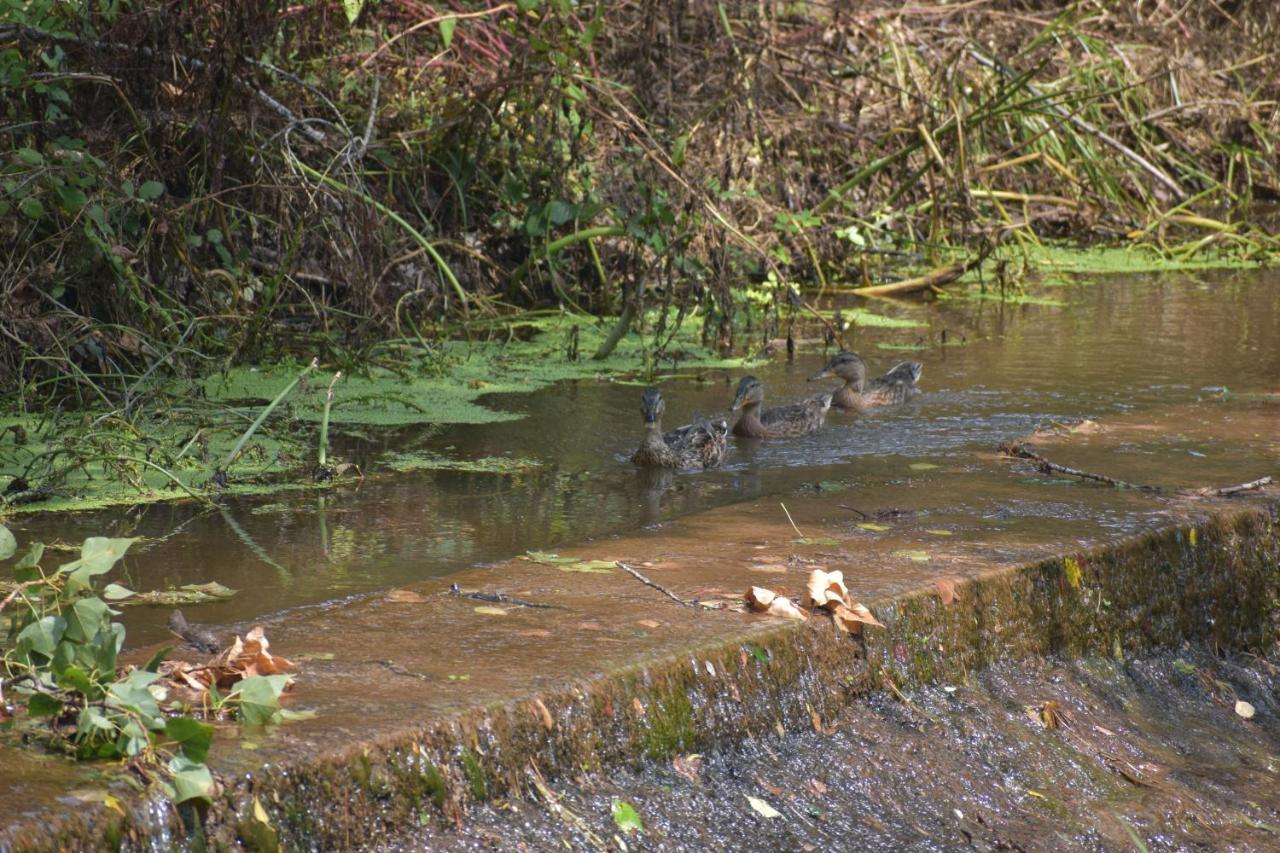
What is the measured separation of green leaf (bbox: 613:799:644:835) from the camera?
352cm

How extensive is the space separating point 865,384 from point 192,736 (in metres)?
6.35

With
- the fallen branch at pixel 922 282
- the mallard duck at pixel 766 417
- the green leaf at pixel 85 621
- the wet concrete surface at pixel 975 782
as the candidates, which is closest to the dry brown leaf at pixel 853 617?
the wet concrete surface at pixel 975 782

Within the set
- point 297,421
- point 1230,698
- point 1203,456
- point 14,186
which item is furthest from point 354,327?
point 1230,698

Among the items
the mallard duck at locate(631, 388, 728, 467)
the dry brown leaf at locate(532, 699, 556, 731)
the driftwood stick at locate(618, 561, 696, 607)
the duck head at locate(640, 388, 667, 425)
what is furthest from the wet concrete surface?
the duck head at locate(640, 388, 667, 425)

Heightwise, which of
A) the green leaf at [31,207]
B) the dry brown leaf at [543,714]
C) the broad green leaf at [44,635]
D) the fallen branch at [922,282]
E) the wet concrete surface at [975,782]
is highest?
the green leaf at [31,207]

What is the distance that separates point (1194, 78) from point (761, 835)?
15116 mm

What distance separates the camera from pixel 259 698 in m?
3.16

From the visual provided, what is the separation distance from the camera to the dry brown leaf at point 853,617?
411cm

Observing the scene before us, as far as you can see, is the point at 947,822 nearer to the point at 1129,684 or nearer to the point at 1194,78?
the point at 1129,684

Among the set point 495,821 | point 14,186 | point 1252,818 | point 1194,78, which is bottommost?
point 1252,818

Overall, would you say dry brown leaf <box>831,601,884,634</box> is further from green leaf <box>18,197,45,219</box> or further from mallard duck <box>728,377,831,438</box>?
green leaf <box>18,197,45,219</box>

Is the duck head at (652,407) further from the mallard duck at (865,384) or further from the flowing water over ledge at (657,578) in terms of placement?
the mallard duck at (865,384)

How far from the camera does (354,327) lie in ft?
29.0

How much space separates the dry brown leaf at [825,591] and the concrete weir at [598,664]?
71 mm
